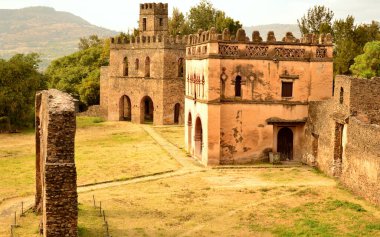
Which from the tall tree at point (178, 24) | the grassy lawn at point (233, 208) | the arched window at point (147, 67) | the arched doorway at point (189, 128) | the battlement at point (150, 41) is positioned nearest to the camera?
the grassy lawn at point (233, 208)

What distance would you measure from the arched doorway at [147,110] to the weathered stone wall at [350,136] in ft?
79.3

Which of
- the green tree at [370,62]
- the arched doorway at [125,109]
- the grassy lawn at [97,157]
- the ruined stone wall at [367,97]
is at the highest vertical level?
the green tree at [370,62]

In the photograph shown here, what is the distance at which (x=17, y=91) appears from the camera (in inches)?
1874

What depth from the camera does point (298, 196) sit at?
78.8ft

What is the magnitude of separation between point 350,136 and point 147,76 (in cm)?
2969

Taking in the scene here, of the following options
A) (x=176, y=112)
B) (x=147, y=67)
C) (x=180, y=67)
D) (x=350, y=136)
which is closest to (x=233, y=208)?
(x=350, y=136)

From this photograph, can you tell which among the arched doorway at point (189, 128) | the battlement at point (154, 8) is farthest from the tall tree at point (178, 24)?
the arched doorway at point (189, 128)

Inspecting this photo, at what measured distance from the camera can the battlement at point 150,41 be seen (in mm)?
50938

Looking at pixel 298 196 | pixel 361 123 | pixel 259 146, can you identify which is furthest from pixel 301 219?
pixel 259 146

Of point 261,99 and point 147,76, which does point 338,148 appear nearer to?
point 261,99

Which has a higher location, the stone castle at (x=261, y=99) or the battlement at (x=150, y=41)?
the battlement at (x=150, y=41)

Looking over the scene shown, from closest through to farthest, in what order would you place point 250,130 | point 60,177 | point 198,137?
1. point 60,177
2. point 250,130
3. point 198,137

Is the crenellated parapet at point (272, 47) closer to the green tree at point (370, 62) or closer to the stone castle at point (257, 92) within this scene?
the stone castle at point (257, 92)

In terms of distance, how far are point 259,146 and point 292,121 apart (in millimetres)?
2356
